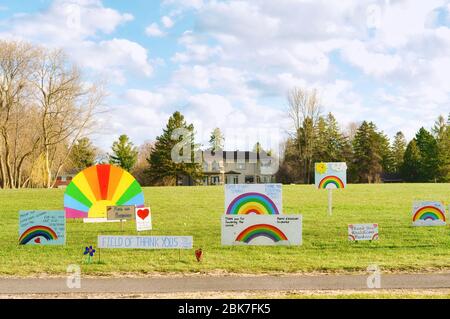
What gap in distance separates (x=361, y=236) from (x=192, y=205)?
1343 centimetres

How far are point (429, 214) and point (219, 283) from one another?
10.7m

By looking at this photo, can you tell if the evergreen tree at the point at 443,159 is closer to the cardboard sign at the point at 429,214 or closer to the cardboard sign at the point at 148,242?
the cardboard sign at the point at 429,214

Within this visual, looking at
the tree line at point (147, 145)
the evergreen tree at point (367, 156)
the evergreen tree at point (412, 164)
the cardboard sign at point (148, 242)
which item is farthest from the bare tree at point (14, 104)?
the evergreen tree at point (412, 164)

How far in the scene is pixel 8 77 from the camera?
52.3 metres

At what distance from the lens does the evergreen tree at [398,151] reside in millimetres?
90356

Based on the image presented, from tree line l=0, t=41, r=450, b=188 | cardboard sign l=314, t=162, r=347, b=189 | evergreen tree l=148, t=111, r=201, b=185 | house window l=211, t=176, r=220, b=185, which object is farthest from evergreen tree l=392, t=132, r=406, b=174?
cardboard sign l=314, t=162, r=347, b=189

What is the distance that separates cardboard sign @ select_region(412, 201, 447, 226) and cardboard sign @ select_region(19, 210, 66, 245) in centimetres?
1263

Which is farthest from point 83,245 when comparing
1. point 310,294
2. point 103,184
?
point 310,294

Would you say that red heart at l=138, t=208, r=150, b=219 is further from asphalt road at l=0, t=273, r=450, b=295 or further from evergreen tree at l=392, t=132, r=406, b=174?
evergreen tree at l=392, t=132, r=406, b=174

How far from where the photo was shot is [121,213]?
683 inches

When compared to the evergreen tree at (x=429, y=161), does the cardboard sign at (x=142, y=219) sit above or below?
below

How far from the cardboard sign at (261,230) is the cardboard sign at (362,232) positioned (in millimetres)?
1864
